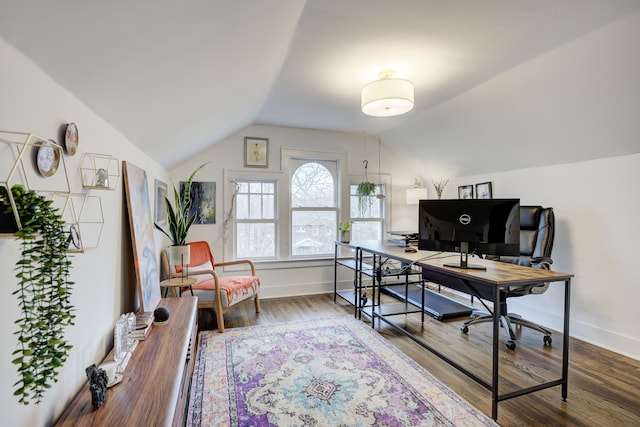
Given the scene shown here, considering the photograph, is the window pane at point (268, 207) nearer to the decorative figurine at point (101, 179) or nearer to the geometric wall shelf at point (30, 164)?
the decorative figurine at point (101, 179)

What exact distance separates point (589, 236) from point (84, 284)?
393cm

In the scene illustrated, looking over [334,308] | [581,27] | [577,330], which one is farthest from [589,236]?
[334,308]

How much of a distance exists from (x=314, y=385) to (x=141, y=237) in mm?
1552

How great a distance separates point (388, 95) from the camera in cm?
238

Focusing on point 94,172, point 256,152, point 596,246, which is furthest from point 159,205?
point 596,246

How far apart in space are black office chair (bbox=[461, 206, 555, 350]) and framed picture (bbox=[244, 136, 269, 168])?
10.2 feet

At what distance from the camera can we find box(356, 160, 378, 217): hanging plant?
184 inches

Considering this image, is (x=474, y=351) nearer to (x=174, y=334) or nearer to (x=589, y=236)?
(x=589, y=236)

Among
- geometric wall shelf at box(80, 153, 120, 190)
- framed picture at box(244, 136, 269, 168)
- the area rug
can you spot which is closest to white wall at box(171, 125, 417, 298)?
framed picture at box(244, 136, 269, 168)

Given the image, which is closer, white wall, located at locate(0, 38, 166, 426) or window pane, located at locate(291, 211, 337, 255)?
white wall, located at locate(0, 38, 166, 426)

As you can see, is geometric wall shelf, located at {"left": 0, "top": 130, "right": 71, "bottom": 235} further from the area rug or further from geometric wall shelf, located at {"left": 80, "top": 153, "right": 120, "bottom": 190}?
the area rug

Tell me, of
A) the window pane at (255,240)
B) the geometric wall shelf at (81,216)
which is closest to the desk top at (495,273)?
the geometric wall shelf at (81,216)

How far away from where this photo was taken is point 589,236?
297cm

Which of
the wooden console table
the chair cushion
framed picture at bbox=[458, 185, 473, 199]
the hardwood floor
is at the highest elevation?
framed picture at bbox=[458, 185, 473, 199]
